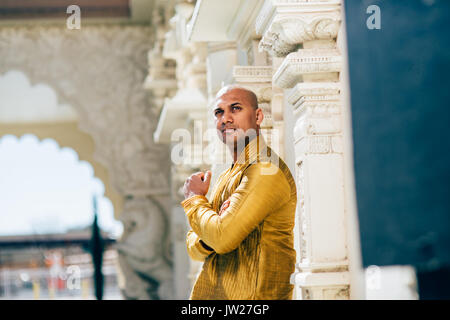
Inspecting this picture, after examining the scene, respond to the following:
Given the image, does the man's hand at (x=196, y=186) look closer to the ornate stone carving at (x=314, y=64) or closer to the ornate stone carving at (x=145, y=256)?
the ornate stone carving at (x=314, y=64)

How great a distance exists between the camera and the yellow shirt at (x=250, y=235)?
1767mm

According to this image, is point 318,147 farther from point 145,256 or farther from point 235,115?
point 145,256

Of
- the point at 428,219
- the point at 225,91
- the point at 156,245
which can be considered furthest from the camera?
the point at 156,245

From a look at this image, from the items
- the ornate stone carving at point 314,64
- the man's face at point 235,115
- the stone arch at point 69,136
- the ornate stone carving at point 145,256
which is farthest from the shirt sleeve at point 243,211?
the stone arch at point 69,136

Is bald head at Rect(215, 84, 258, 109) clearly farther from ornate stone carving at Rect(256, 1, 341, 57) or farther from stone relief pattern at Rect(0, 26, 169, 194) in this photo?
stone relief pattern at Rect(0, 26, 169, 194)

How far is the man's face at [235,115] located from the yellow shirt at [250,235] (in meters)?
0.08

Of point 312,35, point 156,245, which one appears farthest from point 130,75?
point 312,35

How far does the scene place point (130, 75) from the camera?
23.7ft

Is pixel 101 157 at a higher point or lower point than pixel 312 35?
higher

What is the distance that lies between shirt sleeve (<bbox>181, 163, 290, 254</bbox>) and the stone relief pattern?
5.30 meters

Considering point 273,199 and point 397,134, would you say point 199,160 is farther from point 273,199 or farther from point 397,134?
point 397,134

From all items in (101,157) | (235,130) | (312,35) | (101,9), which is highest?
(101,9)

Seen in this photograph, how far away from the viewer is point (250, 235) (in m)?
1.85

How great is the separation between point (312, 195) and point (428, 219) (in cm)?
59
